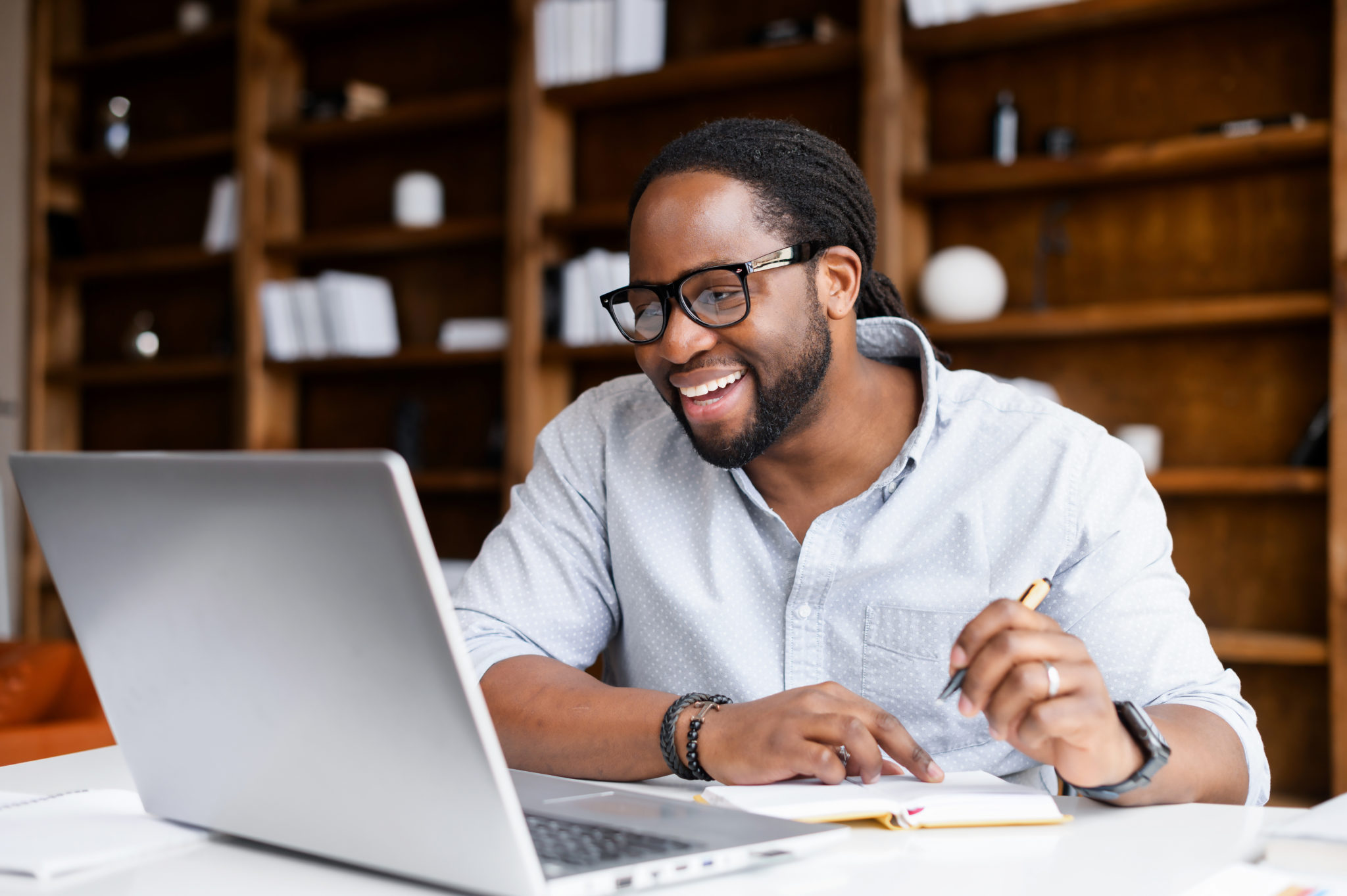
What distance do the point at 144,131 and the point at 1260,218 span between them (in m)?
3.86

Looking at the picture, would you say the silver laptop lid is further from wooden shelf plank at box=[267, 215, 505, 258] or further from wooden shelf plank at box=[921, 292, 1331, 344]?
wooden shelf plank at box=[267, 215, 505, 258]

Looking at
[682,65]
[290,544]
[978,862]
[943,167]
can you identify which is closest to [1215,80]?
[943,167]

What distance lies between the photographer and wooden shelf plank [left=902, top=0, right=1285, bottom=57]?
272 cm

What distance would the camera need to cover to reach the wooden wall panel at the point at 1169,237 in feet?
9.06

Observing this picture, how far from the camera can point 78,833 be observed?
81 cm

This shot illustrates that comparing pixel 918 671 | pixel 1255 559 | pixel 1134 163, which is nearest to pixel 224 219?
pixel 1134 163

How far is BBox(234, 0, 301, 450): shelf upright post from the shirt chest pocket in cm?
303

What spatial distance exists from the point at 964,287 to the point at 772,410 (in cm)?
167

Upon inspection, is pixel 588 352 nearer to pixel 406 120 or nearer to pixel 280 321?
pixel 406 120

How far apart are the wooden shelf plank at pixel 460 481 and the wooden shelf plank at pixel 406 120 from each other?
1076 millimetres

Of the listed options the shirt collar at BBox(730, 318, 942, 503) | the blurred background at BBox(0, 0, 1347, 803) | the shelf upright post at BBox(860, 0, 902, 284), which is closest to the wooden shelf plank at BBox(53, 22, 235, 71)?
the blurred background at BBox(0, 0, 1347, 803)

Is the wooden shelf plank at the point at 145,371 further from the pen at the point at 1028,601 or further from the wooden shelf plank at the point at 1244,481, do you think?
the pen at the point at 1028,601

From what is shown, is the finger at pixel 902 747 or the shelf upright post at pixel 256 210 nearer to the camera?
the finger at pixel 902 747

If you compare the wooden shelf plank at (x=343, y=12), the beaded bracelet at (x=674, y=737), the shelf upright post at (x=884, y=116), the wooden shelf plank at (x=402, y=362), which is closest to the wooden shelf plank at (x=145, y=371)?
the wooden shelf plank at (x=402, y=362)
